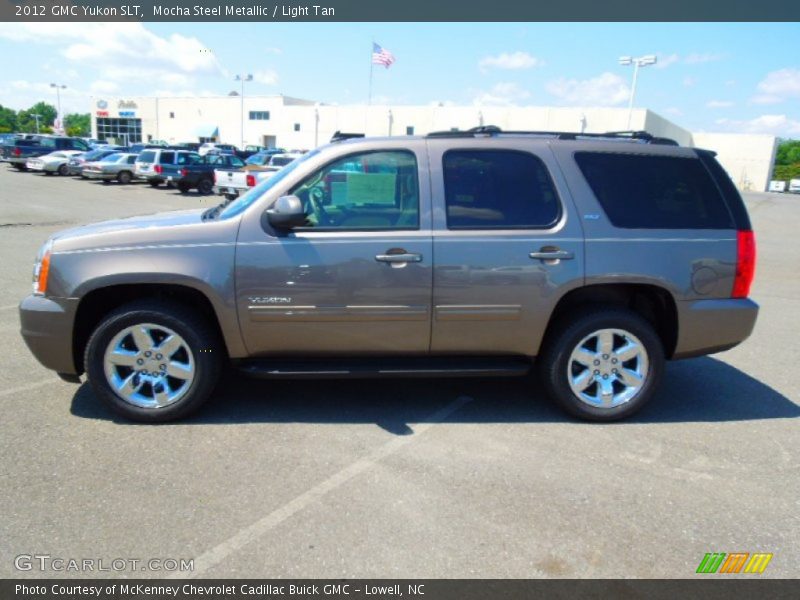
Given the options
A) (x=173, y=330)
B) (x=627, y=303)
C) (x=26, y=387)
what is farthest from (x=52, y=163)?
(x=627, y=303)

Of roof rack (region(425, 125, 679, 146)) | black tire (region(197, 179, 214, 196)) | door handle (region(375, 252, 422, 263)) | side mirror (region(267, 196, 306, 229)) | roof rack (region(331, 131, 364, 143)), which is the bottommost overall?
black tire (region(197, 179, 214, 196))

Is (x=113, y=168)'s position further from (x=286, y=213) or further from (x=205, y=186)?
(x=286, y=213)

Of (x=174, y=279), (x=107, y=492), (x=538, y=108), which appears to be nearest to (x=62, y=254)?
(x=174, y=279)

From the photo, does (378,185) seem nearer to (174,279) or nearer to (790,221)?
(174,279)

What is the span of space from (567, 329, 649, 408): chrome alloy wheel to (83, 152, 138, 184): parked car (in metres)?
27.6

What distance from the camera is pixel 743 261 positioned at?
13.0 ft

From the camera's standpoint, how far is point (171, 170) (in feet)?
78.7

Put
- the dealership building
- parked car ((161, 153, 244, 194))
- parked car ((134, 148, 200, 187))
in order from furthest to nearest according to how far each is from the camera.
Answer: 1. the dealership building
2. parked car ((134, 148, 200, 187))
3. parked car ((161, 153, 244, 194))

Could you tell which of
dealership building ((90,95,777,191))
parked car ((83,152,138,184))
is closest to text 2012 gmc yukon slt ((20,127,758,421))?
parked car ((83,152,138,184))

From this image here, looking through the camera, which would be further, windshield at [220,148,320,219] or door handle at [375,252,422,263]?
windshield at [220,148,320,219]

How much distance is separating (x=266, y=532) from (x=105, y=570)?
69cm

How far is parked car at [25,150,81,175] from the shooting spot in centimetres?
2925
